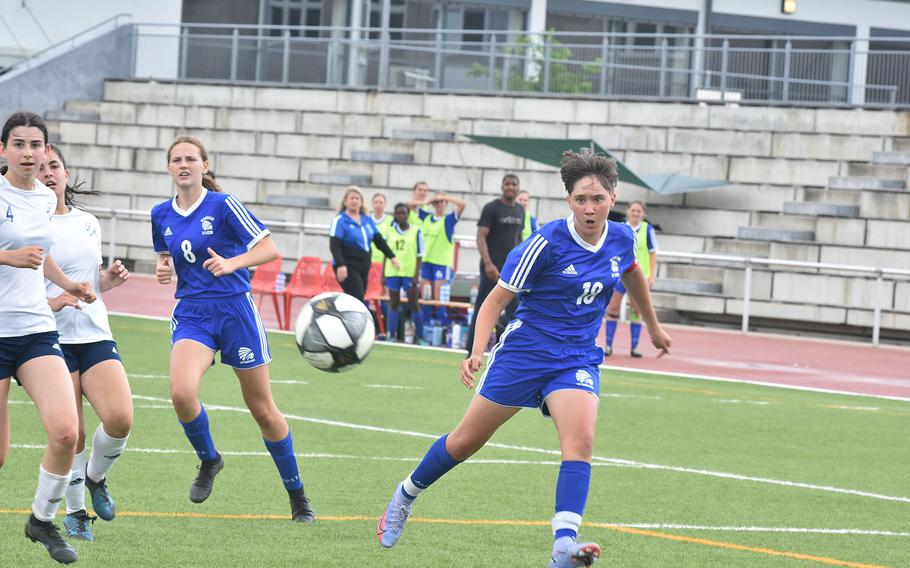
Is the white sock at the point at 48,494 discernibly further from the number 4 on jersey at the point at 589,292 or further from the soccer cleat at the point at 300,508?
the number 4 on jersey at the point at 589,292

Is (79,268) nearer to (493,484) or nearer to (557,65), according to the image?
(493,484)

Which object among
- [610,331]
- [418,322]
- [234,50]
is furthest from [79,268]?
[234,50]

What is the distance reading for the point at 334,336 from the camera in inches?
300

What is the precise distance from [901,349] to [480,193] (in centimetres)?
870

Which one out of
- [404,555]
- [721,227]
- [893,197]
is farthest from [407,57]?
[404,555]

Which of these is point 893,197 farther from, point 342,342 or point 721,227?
point 342,342

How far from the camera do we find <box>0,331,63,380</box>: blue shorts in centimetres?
598

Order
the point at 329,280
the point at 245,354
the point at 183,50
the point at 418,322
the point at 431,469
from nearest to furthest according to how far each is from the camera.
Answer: the point at 431,469, the point at 245,354, the point at 418,322, the point at 329,280, the point at 183,50

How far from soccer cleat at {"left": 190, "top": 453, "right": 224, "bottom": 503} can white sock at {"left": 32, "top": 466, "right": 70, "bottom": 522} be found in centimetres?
134

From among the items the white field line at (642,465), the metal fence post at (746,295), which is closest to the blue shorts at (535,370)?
the white field line at (642,465)

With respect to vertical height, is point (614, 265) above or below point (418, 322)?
above

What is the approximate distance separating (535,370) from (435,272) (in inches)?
534

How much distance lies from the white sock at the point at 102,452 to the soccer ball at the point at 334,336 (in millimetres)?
1124

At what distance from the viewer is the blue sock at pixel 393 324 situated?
756 inches
